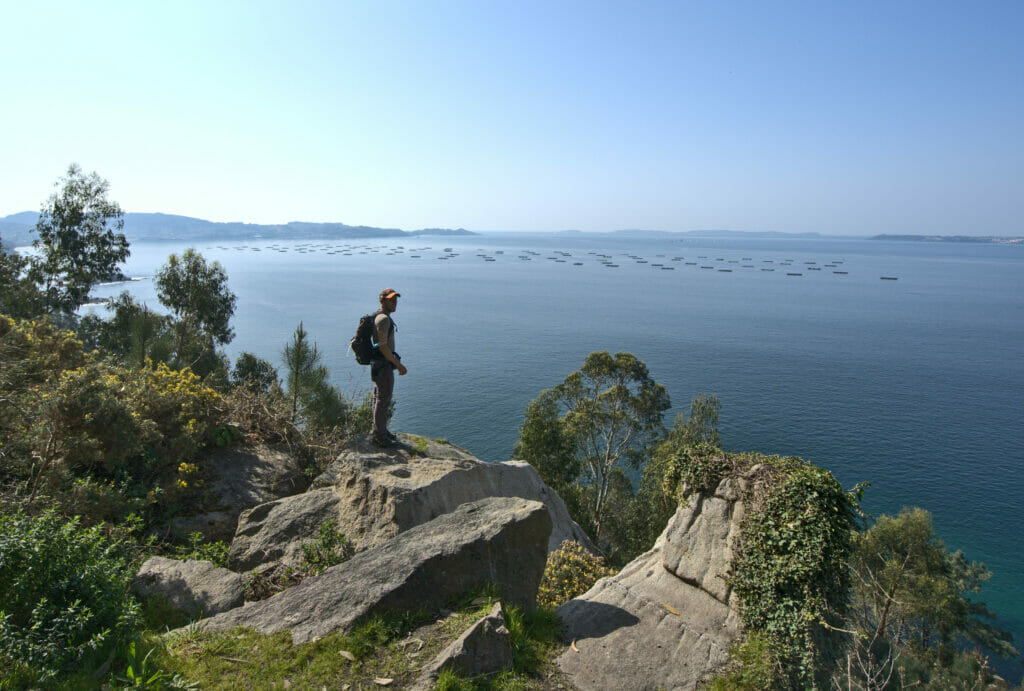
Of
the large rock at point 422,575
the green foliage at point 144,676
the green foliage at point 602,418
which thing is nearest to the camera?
the green foliage at point 144,676

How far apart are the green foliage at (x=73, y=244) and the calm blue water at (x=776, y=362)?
1847 centimetres

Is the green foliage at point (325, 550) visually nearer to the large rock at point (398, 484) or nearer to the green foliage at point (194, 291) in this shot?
the large rock at point (398, 484)

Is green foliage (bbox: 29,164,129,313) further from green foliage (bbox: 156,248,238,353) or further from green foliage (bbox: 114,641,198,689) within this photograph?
green foliage (bbox: 114,641,198,689)

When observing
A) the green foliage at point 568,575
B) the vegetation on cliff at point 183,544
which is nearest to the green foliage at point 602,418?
the vegetation on cliff at point 183,544

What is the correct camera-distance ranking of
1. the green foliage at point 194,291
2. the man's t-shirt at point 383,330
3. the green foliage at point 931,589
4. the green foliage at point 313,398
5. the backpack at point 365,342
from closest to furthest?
the man's t-shirt at point 383,330 → the backpack at point 365,342 → the green foliage at point 313,398 → the green foliage at point 931,589 → the green foliage at point 194,291

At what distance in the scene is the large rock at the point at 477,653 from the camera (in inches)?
207

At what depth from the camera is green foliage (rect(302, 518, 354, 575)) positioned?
7.94 m

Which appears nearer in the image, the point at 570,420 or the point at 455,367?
the point at 570,420

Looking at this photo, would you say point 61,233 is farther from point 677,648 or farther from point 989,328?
point 989,328

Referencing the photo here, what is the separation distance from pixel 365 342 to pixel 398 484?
2.59 meters

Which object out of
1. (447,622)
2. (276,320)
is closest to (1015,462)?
(447,622)

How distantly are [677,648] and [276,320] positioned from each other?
83.7m

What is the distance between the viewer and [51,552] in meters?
5.04

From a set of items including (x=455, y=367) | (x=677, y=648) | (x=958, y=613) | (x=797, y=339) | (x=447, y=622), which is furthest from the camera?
(x=797, y=339)
